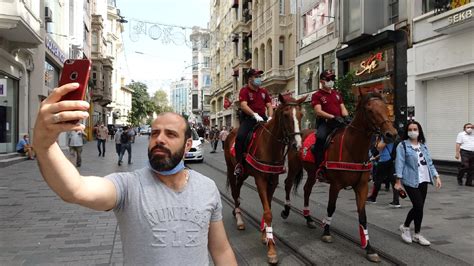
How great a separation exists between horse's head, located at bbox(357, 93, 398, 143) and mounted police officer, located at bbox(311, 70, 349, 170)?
1044 mm

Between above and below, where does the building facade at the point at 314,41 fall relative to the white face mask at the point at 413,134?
above

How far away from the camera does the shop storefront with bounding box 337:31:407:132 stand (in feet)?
57.5

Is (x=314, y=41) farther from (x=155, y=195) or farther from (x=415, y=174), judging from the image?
(x=155, y=195)

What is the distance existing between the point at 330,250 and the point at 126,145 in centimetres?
1462

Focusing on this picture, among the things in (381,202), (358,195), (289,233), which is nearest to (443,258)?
(358,195)

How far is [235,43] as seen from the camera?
4559 cm

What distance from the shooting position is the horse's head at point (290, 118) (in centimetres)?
571

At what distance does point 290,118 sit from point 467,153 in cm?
898

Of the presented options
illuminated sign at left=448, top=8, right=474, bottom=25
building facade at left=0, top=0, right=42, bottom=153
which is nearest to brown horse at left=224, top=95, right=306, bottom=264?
illuminated sign at left=448, top=8, right=474, bottom=25

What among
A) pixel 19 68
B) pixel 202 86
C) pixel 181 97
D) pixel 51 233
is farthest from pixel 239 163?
pixel 181 97

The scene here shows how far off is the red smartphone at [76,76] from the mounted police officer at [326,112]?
18.5 feet

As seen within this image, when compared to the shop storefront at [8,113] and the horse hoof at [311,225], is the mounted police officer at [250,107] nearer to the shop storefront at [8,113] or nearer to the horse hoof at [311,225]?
the horse hoof at [311,225]

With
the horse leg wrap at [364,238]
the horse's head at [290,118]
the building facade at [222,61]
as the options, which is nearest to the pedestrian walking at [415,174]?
the horse leg wrap at [364,238]

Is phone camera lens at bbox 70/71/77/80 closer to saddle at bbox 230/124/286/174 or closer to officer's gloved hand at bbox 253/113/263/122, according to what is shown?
saddle at bbox 230/124/286/174
